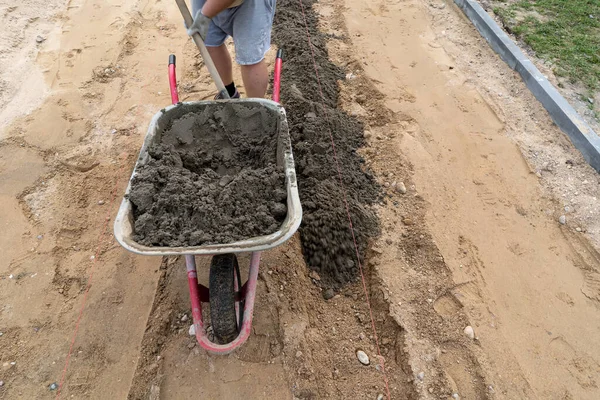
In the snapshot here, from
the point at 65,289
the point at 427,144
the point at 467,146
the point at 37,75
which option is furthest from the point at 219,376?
the point at 37,75

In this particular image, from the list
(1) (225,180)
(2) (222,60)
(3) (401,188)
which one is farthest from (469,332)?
(2) (222,60)

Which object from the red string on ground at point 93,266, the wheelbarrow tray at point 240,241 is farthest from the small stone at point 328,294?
the red string on ground at point 93,266

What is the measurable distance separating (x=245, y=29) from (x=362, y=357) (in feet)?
7.48

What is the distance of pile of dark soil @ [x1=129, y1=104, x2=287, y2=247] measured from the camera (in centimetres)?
175

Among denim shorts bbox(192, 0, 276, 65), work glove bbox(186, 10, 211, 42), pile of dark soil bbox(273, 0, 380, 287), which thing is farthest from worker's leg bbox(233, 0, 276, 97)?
pile of dark soil bbox(273, 0, 380, 287)

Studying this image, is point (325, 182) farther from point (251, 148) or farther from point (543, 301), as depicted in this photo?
point (543, 301)

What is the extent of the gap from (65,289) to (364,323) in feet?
6.57

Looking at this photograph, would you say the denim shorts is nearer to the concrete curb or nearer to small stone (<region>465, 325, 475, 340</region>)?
small stone (<region>465, 325, 475, 340</region>)

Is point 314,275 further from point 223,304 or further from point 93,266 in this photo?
point 93,266

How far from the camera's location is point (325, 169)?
119 inches

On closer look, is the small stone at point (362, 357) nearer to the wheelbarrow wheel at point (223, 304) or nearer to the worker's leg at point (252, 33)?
the wheelbarrow wheel at point (223, 304)

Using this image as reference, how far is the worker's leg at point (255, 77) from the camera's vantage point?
9.11 ft

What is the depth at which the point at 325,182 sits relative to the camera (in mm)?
2893

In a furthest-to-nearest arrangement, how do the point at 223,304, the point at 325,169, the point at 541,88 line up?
the point at 541,88
the point at 325,169
the point at 223,304
